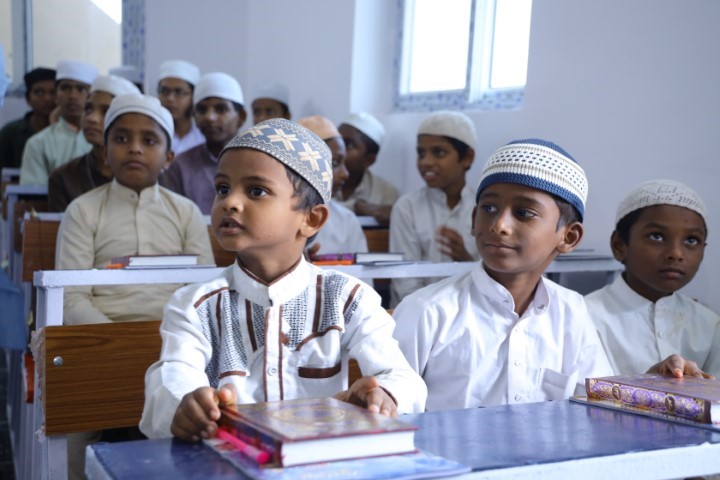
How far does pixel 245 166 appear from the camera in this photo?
5.55ft

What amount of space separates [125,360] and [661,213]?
64.2 inches

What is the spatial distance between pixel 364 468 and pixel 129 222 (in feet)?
8.65

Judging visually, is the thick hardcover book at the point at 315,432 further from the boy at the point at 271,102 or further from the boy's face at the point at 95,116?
the boy at the point at 271,102

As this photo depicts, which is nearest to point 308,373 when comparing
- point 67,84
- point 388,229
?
point 388,229

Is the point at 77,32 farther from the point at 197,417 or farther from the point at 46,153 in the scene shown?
the point at 197,417

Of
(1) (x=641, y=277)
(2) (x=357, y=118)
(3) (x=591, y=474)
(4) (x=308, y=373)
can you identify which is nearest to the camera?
(3) (x=591, y=474)

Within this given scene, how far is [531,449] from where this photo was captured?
3.72 feet

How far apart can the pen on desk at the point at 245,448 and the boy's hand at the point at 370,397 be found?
236 millimetres

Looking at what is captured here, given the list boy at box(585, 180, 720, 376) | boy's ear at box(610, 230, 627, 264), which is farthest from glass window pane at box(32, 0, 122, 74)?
boy at box(585, 180, 720, 376)

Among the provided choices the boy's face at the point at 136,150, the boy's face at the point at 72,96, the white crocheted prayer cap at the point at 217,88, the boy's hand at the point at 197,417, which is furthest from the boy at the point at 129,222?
the boy's face at the point at 72,96

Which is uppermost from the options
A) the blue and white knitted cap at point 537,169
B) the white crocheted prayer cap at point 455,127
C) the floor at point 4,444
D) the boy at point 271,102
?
the boy at point 271,102

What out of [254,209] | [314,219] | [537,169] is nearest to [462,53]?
[537,169]

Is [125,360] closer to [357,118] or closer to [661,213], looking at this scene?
[661,213]

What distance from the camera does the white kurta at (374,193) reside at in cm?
520
